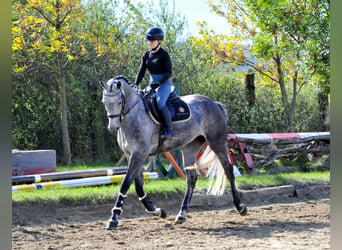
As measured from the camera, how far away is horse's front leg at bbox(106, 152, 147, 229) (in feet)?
19.1

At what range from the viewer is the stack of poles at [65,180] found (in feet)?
24.4

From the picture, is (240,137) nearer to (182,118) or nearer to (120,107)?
(182,118)

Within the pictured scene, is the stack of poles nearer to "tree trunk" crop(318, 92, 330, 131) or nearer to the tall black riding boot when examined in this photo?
the tall black riding boot

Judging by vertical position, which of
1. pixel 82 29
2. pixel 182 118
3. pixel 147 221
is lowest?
pixel 147 221

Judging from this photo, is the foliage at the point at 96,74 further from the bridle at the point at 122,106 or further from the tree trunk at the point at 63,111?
the bridle at the point at 122,106

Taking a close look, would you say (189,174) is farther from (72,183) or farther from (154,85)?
(72,183)

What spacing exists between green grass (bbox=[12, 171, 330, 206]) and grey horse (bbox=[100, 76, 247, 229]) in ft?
3.11

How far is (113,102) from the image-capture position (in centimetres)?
574

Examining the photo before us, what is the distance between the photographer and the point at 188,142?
681 cm

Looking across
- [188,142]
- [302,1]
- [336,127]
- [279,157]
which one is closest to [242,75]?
[302,1]

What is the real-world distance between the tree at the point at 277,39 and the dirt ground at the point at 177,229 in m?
3.54

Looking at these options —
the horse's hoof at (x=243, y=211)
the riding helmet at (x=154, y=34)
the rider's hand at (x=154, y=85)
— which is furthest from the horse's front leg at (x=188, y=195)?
the riding helmet at (x=154, y=34)

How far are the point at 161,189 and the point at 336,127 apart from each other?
7.32 metres

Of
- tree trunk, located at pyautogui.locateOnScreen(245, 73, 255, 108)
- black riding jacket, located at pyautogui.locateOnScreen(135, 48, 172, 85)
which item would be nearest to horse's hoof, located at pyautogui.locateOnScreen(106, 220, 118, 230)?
black riding jacket, located at pyautogui.locateOnScreen(135, 48, 172, 85)
